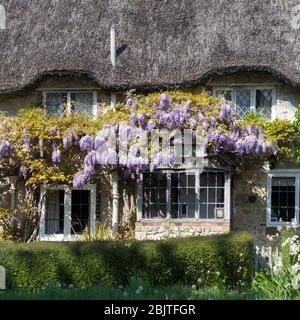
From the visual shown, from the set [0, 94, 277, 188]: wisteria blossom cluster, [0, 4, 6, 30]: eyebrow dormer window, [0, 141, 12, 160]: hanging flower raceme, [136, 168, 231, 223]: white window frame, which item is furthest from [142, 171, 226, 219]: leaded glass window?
[0, 4, 6, 30]: eyebrow dormer window

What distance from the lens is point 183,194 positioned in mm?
14109

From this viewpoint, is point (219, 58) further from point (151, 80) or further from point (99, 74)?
point (99, 74)

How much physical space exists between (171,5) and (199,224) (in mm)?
5574

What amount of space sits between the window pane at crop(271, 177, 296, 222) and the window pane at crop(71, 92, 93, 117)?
4474 mm

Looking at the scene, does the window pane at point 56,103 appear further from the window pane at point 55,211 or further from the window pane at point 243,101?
the window pane at point 243,101

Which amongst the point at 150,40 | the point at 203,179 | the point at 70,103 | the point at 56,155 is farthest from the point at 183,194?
the point at 150,40

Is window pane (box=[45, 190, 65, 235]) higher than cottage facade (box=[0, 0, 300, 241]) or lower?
lower

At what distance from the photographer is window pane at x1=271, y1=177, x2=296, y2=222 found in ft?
47.2

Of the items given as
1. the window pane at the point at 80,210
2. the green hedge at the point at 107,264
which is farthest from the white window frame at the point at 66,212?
the green hedge at the point at 107,264

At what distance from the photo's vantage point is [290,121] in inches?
558

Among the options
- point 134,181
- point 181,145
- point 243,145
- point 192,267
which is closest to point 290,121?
point 243,145

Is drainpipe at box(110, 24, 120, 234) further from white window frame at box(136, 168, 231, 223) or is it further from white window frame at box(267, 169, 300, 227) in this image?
white window frame at box(267, 169, 300, 227)

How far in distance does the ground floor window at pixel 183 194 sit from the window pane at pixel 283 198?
1.26 metres

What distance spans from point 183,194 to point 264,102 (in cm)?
277
